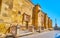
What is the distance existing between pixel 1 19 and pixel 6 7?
946 millimetres

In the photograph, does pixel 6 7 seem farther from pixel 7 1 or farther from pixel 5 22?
pixel 5 22

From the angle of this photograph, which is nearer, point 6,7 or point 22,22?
point 6,7

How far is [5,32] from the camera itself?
8.02 metres

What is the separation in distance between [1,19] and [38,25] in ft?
56.1

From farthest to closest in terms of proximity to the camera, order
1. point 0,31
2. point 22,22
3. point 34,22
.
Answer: point 34,22 → point 22,22 → point 0,31

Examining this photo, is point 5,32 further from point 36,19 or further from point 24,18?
point 36,19

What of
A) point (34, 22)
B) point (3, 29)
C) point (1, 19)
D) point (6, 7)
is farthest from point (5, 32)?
point (34, 22)

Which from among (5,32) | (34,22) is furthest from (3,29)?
(34,22)

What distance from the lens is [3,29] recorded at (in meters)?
7.83

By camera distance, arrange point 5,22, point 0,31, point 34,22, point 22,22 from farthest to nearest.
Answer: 1. point 34,22
2. point 22,22
3. point 5,22
4. point 0,31

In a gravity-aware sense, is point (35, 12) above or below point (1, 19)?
above

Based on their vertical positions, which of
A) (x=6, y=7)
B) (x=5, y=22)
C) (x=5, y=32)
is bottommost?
(x=5, y=32)

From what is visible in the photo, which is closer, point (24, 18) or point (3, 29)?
point (3, 29)

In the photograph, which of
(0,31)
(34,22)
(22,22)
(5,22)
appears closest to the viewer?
(0,31)
